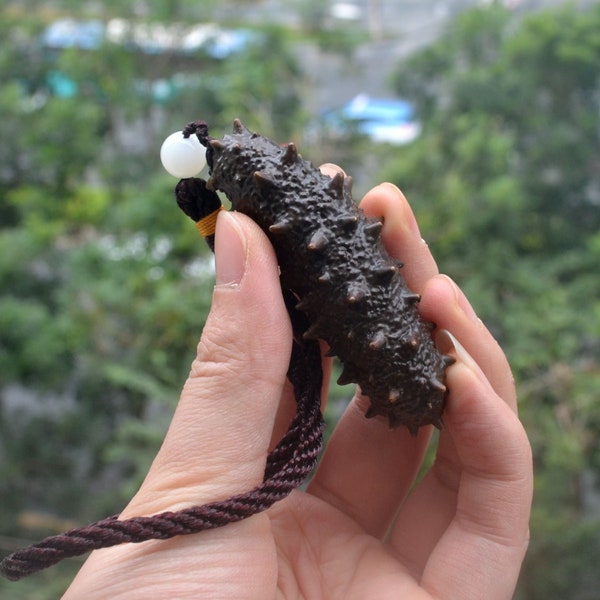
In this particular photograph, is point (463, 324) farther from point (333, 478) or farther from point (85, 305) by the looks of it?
point (85, 305)

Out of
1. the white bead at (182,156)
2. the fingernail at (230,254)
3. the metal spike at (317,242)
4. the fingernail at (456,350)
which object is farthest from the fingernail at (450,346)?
the white bead at (182,156)

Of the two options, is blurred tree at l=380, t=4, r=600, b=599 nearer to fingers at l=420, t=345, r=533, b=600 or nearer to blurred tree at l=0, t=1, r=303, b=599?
blurred tree at l=0, t=1, r=303, b=599

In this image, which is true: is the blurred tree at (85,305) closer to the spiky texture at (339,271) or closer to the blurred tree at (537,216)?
the blurred tree at (537,216)

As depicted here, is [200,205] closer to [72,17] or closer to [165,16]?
[165,16]

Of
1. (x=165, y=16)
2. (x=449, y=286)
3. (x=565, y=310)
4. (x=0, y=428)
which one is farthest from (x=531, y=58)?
(x=0, y=428)

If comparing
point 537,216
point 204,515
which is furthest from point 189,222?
point 204,515
